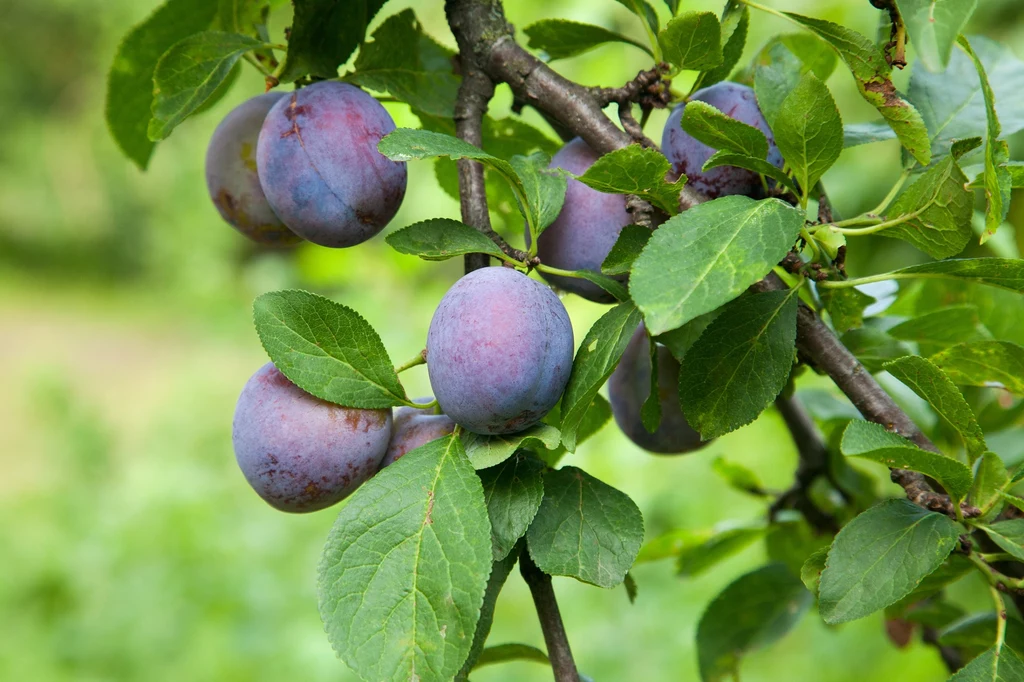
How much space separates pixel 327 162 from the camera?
0.59 metres

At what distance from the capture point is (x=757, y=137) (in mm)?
489

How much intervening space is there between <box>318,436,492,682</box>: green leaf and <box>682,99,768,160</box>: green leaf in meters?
0.23

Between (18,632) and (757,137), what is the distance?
2.12 meters

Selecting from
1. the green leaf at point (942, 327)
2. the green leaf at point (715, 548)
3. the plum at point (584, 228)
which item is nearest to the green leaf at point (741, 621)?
the green leaf at point (715, 548)

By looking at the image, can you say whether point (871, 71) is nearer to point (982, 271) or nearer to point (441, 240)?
point (982, 271)

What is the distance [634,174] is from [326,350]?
213mm

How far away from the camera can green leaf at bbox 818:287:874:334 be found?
581 mm

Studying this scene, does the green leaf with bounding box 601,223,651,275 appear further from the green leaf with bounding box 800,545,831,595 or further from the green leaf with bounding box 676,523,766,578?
the green leaf with bounding box 676,523,766,578

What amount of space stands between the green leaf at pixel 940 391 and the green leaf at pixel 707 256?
0.36ft

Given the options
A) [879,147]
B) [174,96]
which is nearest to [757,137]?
[174,96]

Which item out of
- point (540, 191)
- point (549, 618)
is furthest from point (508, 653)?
point (540, 191)

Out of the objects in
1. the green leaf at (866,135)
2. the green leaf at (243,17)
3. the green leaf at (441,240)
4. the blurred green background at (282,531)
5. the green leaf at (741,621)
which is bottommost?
the blurred green background at (282,531)

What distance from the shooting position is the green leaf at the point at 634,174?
47cm

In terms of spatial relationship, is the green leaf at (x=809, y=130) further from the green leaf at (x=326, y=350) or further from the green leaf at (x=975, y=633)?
the green leaf at (x=975, y=633)
